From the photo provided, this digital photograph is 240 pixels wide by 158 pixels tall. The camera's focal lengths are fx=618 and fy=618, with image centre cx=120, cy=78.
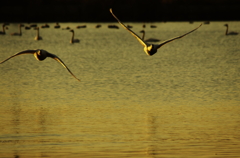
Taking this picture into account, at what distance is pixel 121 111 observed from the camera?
25375 mm

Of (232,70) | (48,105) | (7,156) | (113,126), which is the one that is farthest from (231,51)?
(7,156)

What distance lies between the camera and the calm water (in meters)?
19.3

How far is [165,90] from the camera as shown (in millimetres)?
31438

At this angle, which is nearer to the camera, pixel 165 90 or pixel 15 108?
pixel 15 108

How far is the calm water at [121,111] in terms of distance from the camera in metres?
19.3
